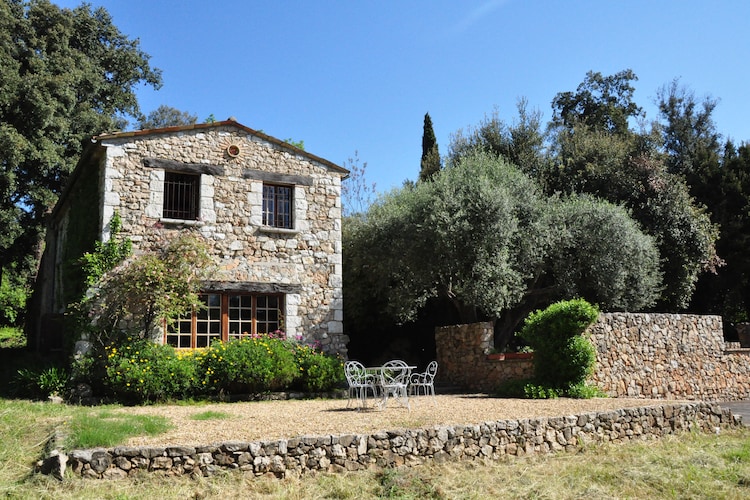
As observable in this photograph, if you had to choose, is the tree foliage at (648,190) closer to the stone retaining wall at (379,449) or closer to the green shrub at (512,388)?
the green shrub at (512,388)

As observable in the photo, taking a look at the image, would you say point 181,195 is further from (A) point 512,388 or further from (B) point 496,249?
(A) point 512,388

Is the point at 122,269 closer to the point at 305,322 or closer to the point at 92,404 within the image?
the point at 92,404

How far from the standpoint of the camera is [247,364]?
11.9 metres

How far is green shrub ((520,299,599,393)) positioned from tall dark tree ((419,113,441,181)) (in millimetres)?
9079

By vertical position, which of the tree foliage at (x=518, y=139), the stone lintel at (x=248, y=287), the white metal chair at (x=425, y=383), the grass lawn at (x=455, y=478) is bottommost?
the grass lawn at (x=455, y=478)

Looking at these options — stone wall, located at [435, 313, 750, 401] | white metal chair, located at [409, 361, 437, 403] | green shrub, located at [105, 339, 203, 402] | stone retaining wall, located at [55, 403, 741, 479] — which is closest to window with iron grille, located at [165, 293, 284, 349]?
green shrub, located at [105, 339, 203, 402]

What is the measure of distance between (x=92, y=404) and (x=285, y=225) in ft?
18.8

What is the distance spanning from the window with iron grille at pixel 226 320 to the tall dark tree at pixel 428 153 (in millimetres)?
8727

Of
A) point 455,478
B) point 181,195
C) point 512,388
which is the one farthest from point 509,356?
point 181,195

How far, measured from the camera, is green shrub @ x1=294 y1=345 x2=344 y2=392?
1280 centimetres

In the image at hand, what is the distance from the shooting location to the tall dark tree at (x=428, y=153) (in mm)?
21062

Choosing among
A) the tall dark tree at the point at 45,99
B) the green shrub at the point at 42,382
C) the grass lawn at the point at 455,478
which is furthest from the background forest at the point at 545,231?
the tall dark tree at the point at 45,99

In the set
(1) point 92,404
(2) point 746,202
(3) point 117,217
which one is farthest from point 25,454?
(2) point 746,202

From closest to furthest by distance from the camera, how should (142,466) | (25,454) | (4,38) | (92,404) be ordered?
(142,466), (25,454), (92,404), (4,38)
